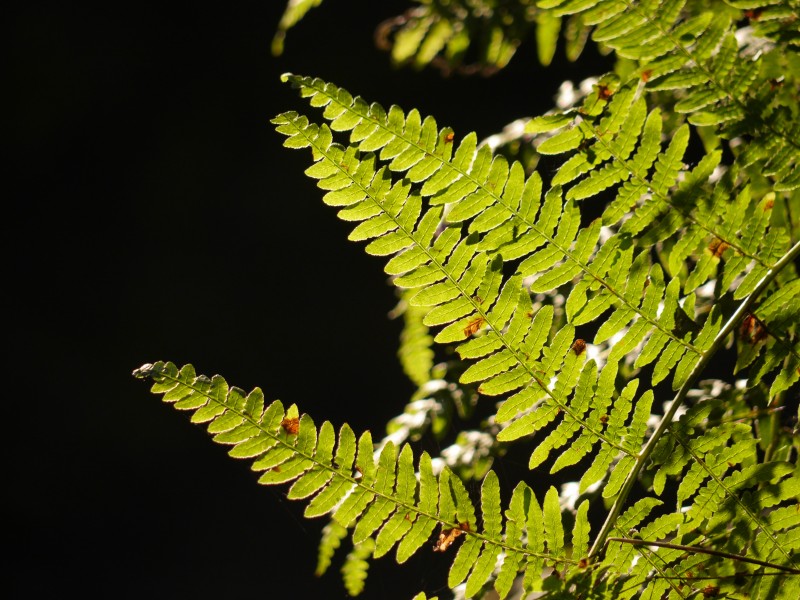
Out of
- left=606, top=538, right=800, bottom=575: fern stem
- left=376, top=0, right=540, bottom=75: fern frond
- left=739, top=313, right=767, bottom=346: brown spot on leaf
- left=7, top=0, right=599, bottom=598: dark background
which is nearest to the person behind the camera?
left=606, top=538, right=800, bottom=575: fern stem

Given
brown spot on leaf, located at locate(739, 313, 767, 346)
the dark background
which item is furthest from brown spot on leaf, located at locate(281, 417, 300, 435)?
the dark background

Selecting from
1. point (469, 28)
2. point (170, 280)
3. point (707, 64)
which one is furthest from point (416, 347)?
point (170, 280)

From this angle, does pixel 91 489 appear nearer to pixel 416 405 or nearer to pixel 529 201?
pixel 416 405

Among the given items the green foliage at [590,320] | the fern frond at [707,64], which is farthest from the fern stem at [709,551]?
the fern frond at [707,64]

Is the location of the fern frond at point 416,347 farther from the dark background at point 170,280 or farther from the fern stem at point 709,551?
the dark background at point 170,280

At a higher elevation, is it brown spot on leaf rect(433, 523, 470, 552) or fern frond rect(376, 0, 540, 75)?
fern frond rect(376, 0, 540, 75)

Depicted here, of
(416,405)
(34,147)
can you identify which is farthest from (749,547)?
(34,147)

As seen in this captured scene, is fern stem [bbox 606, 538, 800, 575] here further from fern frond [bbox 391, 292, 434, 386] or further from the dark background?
the dark background
